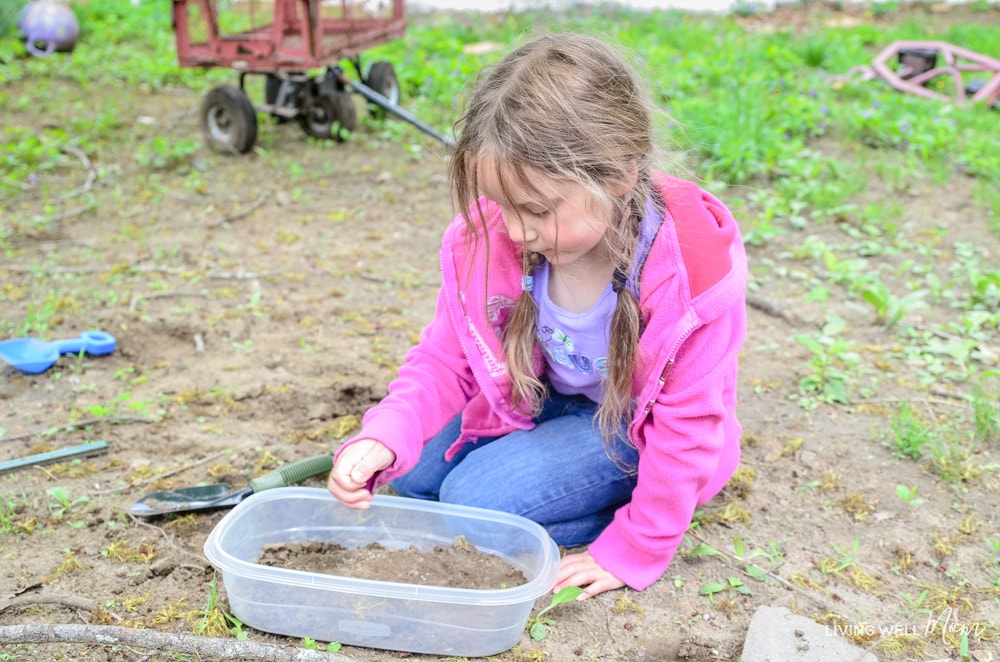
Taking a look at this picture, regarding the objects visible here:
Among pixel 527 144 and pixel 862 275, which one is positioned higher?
pixel 527 144

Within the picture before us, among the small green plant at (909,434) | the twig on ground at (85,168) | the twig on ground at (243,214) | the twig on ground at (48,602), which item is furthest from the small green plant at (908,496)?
the twig on ground at (85,168)

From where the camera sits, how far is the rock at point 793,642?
1452mm

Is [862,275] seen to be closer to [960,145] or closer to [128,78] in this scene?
[960,145]

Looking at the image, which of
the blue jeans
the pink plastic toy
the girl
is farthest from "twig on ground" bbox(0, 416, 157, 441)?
the pink plastic toy

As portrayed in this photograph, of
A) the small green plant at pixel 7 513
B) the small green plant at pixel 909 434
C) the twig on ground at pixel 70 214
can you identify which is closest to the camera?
the small green plant at pixel 7 513

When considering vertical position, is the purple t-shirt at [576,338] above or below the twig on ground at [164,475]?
above

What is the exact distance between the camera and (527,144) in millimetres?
1307

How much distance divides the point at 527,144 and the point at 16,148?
3.48 meters

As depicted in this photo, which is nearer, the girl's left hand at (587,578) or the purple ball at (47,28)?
the girl's left hand at (587,578)

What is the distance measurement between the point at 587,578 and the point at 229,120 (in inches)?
121

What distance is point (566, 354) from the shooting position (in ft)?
5.59

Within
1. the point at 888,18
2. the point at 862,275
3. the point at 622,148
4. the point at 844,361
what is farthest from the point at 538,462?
the point at 888,18

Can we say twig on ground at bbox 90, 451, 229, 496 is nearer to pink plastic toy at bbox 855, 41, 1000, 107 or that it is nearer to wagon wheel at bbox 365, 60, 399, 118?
wagon wheel at bbox 365, 60, 399, 118

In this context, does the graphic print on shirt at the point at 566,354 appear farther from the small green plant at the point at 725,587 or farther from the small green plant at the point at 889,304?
the small green plant at the point at 889,304
